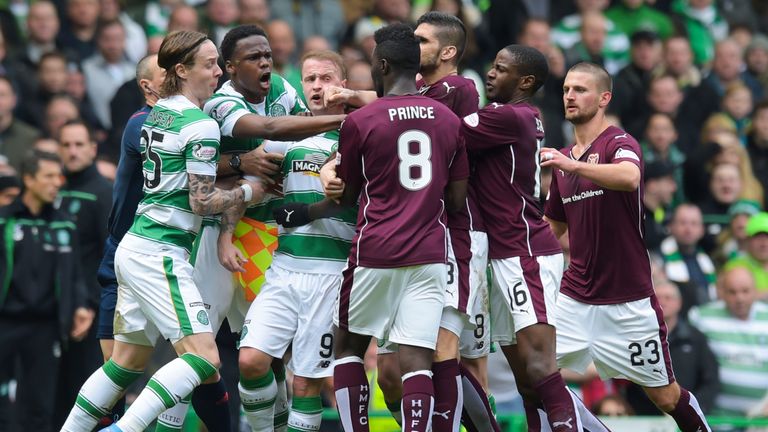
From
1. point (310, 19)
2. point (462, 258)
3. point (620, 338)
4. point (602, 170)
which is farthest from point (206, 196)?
point (310, 19)

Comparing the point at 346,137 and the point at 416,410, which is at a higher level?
the point at 346,137

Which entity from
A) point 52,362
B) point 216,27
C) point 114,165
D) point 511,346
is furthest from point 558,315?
point 216,27

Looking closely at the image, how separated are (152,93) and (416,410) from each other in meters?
3.04

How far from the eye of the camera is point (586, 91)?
9500mm

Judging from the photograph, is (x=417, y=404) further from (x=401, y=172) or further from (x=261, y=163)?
(x=261, y=163)

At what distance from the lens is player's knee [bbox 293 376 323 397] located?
30.2 feet

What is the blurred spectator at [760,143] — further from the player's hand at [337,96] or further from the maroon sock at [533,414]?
the player's hand at [337,96]

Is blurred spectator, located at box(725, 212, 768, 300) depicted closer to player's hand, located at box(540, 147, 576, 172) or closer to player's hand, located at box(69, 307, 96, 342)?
player's hand, located at box(540, 147, 576, 172)

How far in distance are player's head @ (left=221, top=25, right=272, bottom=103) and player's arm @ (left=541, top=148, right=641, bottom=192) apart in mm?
1949

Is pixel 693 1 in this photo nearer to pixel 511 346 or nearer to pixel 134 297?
pixel 511 346

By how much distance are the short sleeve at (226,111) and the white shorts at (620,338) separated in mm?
2556

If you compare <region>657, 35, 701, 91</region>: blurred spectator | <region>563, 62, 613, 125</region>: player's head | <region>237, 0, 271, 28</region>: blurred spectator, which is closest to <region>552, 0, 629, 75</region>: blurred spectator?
<region>657, 35, 701, 91</region>: blurred spectator

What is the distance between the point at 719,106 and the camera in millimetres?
17469

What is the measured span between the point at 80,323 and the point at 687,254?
20.8 feet
